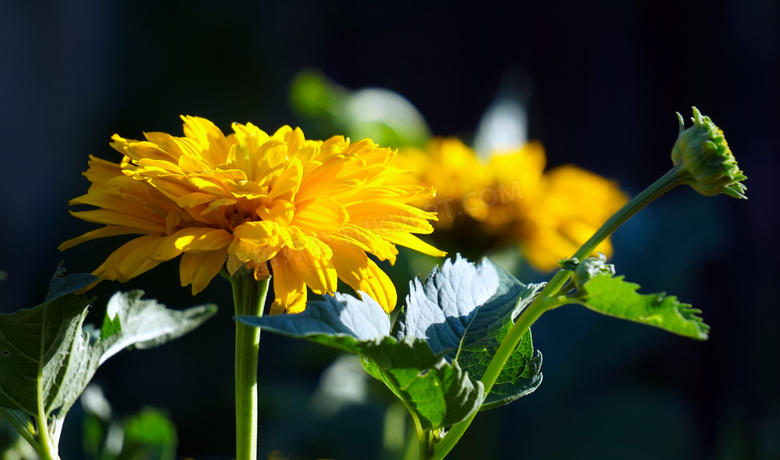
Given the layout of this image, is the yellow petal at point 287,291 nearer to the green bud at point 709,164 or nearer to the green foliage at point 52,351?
the green foliage at point 52,351

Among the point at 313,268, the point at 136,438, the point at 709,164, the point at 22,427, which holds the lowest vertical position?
the point at 136,438

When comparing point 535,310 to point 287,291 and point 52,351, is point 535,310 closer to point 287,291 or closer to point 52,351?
point 287,291

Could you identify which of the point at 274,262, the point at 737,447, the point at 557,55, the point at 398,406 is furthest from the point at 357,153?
the point at 557,55

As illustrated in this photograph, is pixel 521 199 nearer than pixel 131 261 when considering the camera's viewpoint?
No

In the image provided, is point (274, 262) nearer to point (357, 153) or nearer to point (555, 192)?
point (357, 153)

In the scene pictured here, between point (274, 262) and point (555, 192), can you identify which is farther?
point (555, 192)

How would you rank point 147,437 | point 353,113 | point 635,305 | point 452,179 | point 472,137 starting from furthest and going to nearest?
point 472,137
point 353,113
point 452,179
point 147,437
point 635,305

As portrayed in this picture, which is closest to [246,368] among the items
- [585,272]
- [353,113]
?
[585,272]
